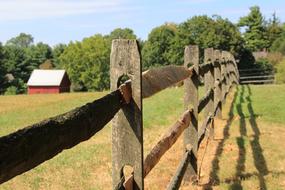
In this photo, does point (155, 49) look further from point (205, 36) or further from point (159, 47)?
point (205, 36)

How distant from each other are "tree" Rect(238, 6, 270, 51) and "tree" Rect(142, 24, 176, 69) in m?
16.2

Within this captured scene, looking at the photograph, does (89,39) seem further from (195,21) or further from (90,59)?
(195,21)

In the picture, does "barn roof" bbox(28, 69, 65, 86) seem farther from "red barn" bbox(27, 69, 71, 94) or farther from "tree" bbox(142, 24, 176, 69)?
"tree" bbox(142, 24, 176, 69)

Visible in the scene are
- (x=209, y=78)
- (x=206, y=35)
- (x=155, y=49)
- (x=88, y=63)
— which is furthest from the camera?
(x=88, y=63)

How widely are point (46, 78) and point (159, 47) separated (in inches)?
797

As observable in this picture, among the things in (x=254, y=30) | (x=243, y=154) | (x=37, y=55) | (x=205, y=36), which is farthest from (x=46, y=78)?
(x=243, y=154)

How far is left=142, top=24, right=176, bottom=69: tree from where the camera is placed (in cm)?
6850

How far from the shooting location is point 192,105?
19.2 feet

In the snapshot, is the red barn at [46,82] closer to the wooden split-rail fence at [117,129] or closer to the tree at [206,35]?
the tree at [206,35]

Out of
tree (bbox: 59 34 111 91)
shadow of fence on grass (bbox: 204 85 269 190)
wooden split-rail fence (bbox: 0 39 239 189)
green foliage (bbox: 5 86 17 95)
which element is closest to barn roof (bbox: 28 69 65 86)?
green foliage (bbox: 5 86 17 95)

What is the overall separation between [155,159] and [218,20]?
64376mm

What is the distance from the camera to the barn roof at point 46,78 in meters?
76.3

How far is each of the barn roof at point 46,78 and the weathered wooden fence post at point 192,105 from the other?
7211 centimetres

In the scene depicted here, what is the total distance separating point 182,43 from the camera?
219ft
